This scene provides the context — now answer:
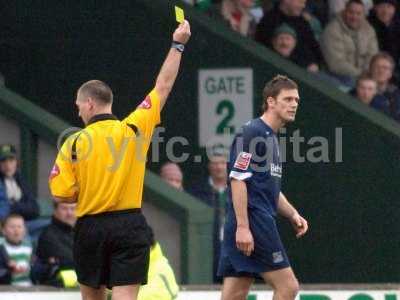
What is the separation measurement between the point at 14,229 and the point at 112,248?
322 cm

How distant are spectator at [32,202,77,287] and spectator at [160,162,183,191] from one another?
1465mm

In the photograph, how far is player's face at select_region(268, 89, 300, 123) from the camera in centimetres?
1068

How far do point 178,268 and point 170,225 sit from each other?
36cm

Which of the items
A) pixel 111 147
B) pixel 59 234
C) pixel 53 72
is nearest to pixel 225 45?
pixel 53 72

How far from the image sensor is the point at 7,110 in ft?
47.9

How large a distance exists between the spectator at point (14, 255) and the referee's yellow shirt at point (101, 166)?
3.20 metres

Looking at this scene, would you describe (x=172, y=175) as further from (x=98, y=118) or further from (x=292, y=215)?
(x=98, y=118)

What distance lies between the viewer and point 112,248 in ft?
33.7

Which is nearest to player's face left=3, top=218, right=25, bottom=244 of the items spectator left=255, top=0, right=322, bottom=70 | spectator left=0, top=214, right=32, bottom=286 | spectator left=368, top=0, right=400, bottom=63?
spectator left=0, top=214, right=32, bottom=286

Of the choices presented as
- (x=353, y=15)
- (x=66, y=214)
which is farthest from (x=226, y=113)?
(x=66, y=214)

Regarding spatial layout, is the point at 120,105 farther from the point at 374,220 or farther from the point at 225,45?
the point at 374,220

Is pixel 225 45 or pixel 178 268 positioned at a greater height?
pixel 225 45

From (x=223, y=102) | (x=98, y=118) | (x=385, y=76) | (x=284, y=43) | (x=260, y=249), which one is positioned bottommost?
(x=260, y=249)

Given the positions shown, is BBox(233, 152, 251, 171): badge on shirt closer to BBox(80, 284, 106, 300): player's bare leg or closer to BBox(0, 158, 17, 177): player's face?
BBox(80, 284, 106, 300): player's bare leg
